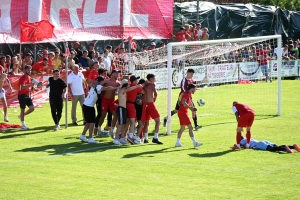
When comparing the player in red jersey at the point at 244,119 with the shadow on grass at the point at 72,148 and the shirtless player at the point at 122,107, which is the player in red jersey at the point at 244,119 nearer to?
the shirtless player at the point at 122,107

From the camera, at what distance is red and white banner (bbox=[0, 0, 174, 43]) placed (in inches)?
977

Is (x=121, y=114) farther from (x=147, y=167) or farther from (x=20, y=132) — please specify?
(x=20, y=132)

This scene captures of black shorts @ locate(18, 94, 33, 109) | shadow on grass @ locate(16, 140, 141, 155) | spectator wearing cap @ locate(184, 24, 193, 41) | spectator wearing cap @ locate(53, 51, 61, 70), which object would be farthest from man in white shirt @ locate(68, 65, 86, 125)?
spectator wearing cap @ locate(184, 24, 193, 41)

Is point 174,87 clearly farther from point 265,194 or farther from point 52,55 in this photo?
point 265,194

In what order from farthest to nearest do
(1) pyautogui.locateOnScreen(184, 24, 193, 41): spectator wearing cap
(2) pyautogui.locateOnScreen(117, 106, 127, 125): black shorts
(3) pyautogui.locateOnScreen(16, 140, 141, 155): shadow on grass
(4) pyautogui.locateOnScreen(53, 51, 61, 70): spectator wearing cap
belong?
(1) pyautogui.locateOnScreen(184, 24, 193, 41): spectator wearing cap < (4) pyautogui.locateOnScreen(53, 51, 61, 70): spectator wearing cap < (2) pyautogui.locateOnScreen(117, 106, 127, 125): black shorts < (3) pyautogui.locateOnScreen(16, 140, 141, 155): shadow on grass

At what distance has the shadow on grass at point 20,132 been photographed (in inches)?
768

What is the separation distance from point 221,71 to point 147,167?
15812 millimetres

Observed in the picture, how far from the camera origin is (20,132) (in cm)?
2012

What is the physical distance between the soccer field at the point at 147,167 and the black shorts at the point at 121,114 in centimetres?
74

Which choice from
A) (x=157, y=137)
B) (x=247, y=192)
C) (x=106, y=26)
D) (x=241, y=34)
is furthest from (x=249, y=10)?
(x=247, y=192)

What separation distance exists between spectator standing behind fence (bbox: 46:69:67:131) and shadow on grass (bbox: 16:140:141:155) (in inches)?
112

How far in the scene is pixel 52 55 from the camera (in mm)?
26703

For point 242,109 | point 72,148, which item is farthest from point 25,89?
point 242,109

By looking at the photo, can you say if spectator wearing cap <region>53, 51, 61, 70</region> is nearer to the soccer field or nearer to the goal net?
the goal net
